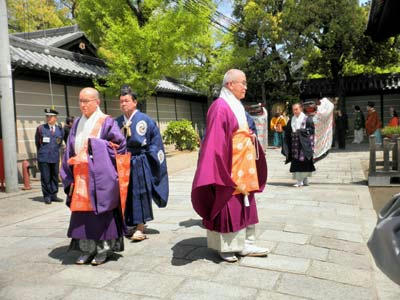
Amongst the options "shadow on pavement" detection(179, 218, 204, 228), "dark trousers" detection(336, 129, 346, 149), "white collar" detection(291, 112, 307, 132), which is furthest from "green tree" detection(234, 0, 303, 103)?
"shadow on pavement" detection(179, 218, 204, 228)

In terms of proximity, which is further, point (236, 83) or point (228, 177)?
point (236, 83)

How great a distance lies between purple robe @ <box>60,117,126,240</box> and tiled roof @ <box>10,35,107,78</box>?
6.61 metres

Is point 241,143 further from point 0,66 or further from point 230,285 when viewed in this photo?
point 0,66

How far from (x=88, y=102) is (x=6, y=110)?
5.30 meters

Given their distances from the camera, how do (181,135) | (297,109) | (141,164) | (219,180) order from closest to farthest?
(219,180)
(141,164)
(297,109)
(181,135)

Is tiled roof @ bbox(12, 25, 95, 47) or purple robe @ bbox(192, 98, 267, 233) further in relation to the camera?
tiled roof @ bbox(12, 25, 95, 47)

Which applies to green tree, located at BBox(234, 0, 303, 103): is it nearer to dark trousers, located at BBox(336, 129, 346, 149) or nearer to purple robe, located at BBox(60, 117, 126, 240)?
dark trousers, located at BBox(336, 129, 346, 149)

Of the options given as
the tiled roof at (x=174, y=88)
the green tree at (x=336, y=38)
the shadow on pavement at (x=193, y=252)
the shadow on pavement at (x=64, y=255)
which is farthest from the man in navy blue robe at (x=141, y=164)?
the green tree at (x=336, y=38)

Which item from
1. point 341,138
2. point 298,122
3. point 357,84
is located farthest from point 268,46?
point 298,122

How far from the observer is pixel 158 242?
438cm

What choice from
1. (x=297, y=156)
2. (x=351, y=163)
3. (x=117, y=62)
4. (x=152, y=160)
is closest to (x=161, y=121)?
(x=117, y=62)

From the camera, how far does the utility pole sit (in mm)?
8141

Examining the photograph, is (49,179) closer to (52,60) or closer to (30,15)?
(52,60)

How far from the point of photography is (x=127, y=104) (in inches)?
172
